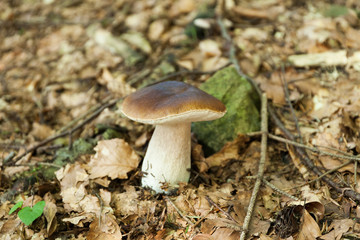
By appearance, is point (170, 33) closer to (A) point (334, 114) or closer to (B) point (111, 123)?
(B) point (111, 123)

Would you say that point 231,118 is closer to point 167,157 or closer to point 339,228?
point 167,157

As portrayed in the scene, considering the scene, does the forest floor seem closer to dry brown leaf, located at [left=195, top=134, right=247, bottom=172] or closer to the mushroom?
dry brown leaf, located at [left=195, top=134, right=247, bottom=172]

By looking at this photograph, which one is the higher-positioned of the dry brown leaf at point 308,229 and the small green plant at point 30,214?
the small green plant at point 30,214

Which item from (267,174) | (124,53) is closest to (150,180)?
(267,174)

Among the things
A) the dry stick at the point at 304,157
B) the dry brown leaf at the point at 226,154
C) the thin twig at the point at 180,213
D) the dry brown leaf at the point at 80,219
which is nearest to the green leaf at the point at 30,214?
the dry brown leaf at the point at 80,219

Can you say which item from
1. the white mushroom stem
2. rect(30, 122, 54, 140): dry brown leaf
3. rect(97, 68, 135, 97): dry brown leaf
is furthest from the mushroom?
rect(30, 122, 54, 140): dry brown leaf

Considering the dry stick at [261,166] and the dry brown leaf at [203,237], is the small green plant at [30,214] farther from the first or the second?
Result: the dry stick at [261,166]

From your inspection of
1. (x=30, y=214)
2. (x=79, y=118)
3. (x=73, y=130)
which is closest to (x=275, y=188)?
(x=30, y=214)
